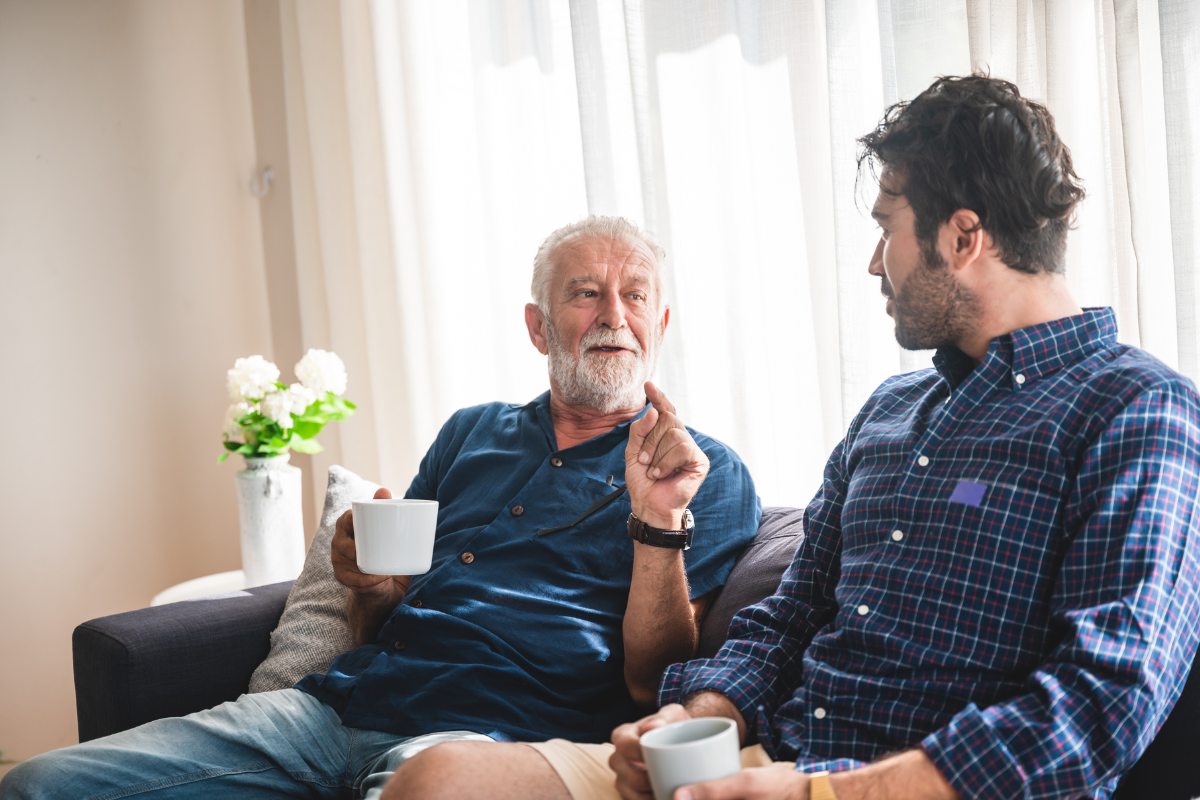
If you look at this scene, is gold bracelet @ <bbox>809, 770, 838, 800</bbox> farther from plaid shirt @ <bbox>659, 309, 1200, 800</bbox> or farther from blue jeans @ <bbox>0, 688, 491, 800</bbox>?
blue jeans @ <bbox>0, 688, 491, 800</bbox>

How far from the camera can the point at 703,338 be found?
2.06 m

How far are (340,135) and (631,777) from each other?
2.53m

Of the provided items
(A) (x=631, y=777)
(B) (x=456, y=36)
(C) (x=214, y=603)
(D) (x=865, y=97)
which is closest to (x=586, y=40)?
(B) (x=456, y=36)

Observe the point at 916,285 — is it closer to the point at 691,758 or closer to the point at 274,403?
the point at 691,758

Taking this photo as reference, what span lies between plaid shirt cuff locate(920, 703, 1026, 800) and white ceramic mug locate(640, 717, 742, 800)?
0.22 meters

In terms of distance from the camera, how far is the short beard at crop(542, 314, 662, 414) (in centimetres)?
175

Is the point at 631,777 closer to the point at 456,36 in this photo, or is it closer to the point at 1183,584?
the point at 1183,584

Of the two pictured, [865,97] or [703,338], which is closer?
[865,97]

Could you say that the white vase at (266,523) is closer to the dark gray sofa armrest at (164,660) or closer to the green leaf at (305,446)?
the green leaf at (305,446)

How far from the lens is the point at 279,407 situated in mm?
2309

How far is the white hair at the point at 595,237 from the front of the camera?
1844 mm

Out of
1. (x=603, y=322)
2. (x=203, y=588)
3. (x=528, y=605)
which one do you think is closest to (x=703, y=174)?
(x=603, y=322)

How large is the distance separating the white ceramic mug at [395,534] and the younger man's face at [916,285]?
71 centimetres

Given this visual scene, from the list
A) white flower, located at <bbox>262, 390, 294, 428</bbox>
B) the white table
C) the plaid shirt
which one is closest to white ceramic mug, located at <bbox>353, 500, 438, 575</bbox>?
the plaid shirt
